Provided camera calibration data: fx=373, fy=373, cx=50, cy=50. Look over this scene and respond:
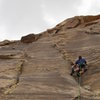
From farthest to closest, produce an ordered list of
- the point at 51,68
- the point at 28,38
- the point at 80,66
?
the point at 28,38 → the point at 51,68 → the point at 80,66

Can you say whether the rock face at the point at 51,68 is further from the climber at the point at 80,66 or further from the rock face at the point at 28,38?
the climber at the point at 80,66

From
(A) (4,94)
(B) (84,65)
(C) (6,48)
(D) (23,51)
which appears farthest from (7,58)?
(A) (4,94)

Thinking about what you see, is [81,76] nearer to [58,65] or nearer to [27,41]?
[58,65]

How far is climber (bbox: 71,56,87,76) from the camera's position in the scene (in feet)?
82.5

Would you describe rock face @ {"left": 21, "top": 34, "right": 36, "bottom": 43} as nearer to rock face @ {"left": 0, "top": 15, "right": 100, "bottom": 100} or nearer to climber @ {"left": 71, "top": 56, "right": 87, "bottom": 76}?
rock face @ {"left": 0, "top": 15, "right": 100, "bottom": 100}

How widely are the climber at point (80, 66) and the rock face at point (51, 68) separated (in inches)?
13.5

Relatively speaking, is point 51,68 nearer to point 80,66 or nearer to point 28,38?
point 80,66

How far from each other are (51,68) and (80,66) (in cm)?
200

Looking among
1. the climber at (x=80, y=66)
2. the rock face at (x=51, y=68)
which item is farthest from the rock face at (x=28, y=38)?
the climber at (x=80, y=66)

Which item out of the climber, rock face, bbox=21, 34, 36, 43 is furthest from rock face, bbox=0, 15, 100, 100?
the climber

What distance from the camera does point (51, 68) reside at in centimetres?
2577

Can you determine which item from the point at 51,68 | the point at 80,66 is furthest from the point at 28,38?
the point at 80,66

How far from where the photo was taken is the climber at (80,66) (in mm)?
25131

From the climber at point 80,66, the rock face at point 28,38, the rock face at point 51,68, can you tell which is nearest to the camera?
the rock face at point 51,68
